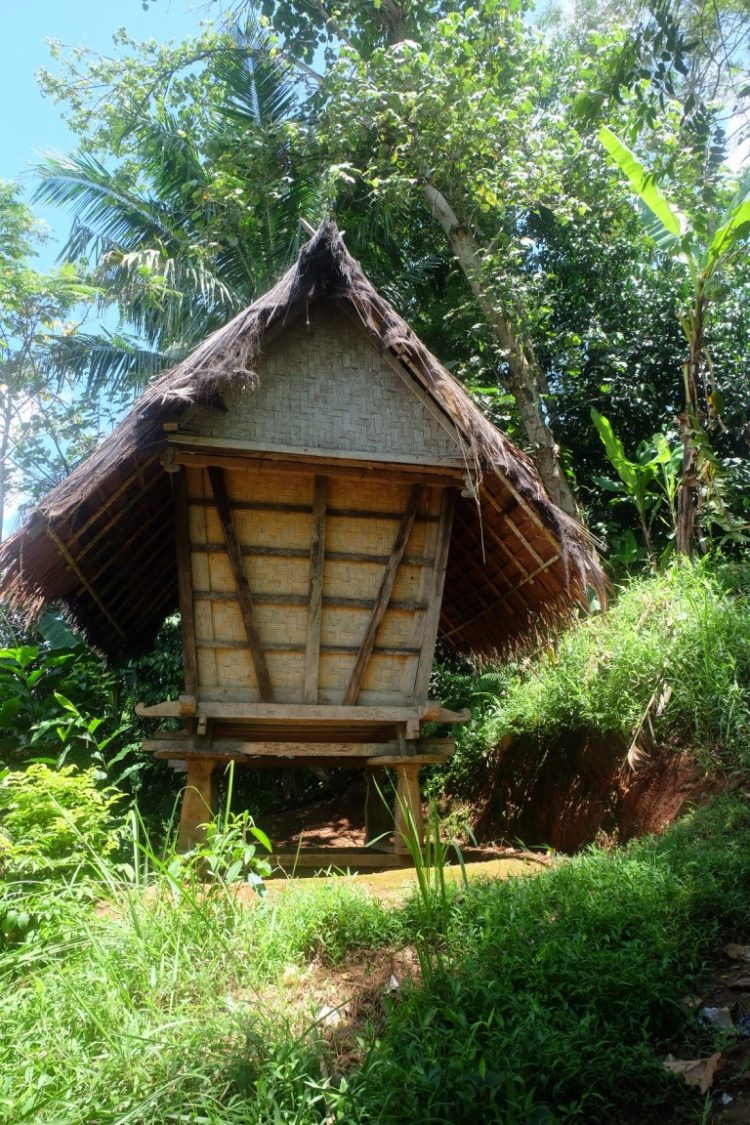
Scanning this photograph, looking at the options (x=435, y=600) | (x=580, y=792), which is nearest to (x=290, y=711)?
(x=435, y=600)

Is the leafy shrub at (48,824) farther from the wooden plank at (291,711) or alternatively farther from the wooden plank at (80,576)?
the wooden plank at (80,576)

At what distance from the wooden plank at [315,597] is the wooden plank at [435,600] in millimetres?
686

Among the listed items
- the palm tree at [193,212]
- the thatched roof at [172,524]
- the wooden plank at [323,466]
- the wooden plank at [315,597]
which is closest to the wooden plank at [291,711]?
the wooden plank at [315,597]

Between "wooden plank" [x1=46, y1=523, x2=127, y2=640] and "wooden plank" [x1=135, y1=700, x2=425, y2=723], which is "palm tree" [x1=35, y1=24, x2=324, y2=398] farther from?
"wooden plank" [x1=135, y1=700, x2=425, y2=723]

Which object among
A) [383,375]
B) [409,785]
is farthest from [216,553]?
[409,785]

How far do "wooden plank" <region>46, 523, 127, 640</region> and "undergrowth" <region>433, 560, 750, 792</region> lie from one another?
3.23 meters

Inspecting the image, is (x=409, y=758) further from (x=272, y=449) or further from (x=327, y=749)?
(x=272, y=449)

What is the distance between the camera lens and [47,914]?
3387 mm

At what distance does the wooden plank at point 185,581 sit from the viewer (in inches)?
201

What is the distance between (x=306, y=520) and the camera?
5.32m

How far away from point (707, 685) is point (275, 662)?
2705mm

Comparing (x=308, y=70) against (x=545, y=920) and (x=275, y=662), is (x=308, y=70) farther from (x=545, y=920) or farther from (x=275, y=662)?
(x=545, y=920)

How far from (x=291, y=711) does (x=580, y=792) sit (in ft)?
7.76

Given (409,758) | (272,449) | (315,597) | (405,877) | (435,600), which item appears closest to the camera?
(405,877)
